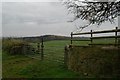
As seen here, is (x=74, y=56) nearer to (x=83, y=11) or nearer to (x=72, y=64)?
(x=72, y=64)

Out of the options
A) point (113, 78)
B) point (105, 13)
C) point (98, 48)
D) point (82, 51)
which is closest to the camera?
point (113, 78)

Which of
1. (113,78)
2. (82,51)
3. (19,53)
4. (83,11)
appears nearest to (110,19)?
(83,11)

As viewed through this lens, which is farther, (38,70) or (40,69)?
(40,69)

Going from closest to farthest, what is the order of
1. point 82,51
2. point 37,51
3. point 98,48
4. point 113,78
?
point 113,78, point 98,48, point 82,51, point 37,51

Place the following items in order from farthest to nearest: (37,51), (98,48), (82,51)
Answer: (37,51) → (82,51) → (98,48)

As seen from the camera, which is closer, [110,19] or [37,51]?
[110,19]

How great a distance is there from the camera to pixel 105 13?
12172 millimetres

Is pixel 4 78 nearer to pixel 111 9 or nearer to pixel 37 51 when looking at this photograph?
pixel 111 9

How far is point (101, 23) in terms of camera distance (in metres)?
12.6

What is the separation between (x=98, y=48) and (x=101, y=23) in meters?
2.70

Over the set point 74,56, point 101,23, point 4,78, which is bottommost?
point 4,78

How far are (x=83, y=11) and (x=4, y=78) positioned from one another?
490 cm

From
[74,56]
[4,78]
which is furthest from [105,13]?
[4,78]

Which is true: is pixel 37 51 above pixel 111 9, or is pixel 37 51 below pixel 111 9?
below
